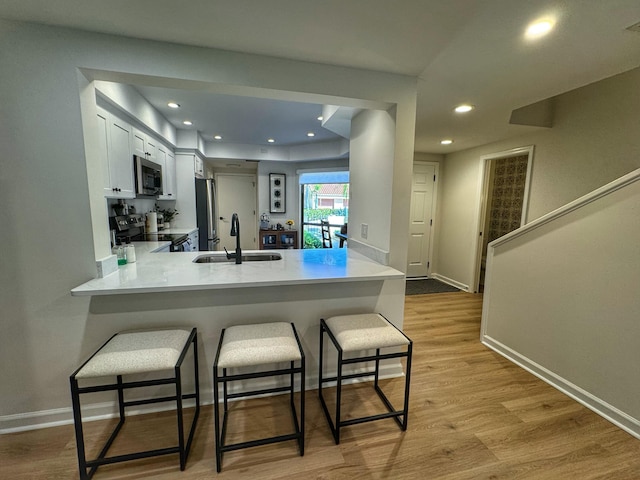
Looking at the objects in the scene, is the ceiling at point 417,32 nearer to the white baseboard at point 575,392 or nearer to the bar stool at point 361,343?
the bar stool at point 361,343

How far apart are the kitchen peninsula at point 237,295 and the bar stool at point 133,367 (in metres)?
0.17

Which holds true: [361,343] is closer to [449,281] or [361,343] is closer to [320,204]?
[449,281]

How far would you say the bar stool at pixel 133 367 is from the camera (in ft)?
4.47

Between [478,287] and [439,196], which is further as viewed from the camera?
[439,196]

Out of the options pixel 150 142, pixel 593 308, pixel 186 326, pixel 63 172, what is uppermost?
pixel 150 142

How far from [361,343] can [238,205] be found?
6.20m

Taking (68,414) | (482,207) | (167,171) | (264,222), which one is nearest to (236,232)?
(68,414)

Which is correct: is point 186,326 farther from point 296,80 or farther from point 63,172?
point 296,80

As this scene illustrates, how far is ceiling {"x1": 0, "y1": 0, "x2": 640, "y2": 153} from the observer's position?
53.5 inches

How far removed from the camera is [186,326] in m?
1.87

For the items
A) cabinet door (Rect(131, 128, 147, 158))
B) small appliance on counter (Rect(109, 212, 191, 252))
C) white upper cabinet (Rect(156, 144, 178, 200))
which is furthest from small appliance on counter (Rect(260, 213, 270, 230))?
cabinet door (Rect(131, 128, 147, 158))

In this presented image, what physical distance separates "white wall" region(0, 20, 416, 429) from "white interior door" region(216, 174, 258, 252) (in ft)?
17.7

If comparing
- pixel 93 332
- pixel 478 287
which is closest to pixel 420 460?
pixel 93 332

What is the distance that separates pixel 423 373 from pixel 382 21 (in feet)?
8.10
